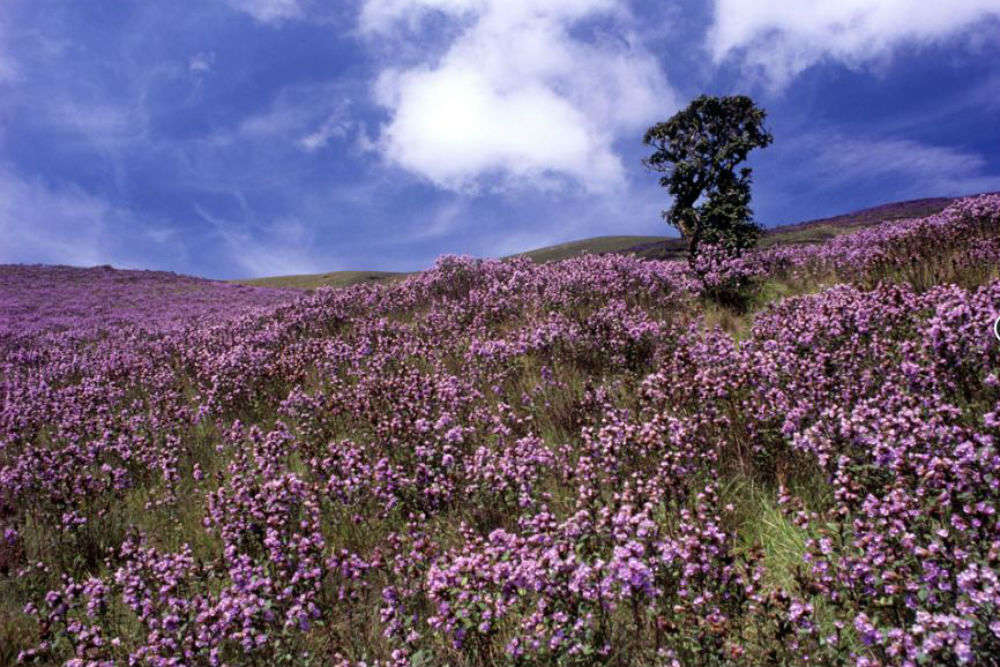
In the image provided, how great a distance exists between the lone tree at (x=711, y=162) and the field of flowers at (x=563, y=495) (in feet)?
27.4

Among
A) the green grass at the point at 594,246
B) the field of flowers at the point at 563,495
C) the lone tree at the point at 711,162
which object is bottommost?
the field of flowers at the point at 563,495

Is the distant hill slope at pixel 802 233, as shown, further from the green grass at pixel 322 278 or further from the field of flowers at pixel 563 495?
the field of flowers at pixel 563 495

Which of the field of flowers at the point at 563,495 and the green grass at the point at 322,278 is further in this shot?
the green grass at the point at 322,278

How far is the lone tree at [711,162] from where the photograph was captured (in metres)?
19.0

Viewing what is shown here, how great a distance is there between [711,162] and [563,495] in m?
18.0

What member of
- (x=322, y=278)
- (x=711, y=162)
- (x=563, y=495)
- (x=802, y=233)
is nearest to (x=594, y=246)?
(x=802, y=233)

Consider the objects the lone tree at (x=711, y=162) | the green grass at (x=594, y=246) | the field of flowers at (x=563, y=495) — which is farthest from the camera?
the green grass at (x=594, y=246)

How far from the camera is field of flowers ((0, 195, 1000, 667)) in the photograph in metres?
2.77

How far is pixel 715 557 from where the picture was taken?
10.1ft

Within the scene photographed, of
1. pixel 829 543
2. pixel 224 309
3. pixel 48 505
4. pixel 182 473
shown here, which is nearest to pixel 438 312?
pixel 182 473

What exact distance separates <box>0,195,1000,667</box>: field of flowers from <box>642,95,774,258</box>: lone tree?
8.36 metres

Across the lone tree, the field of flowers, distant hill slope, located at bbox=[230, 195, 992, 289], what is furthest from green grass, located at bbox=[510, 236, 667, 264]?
the field of flowers

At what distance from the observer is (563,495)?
4.76 meters

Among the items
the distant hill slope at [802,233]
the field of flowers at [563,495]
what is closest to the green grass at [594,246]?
the distant hill slope at [802,233]
